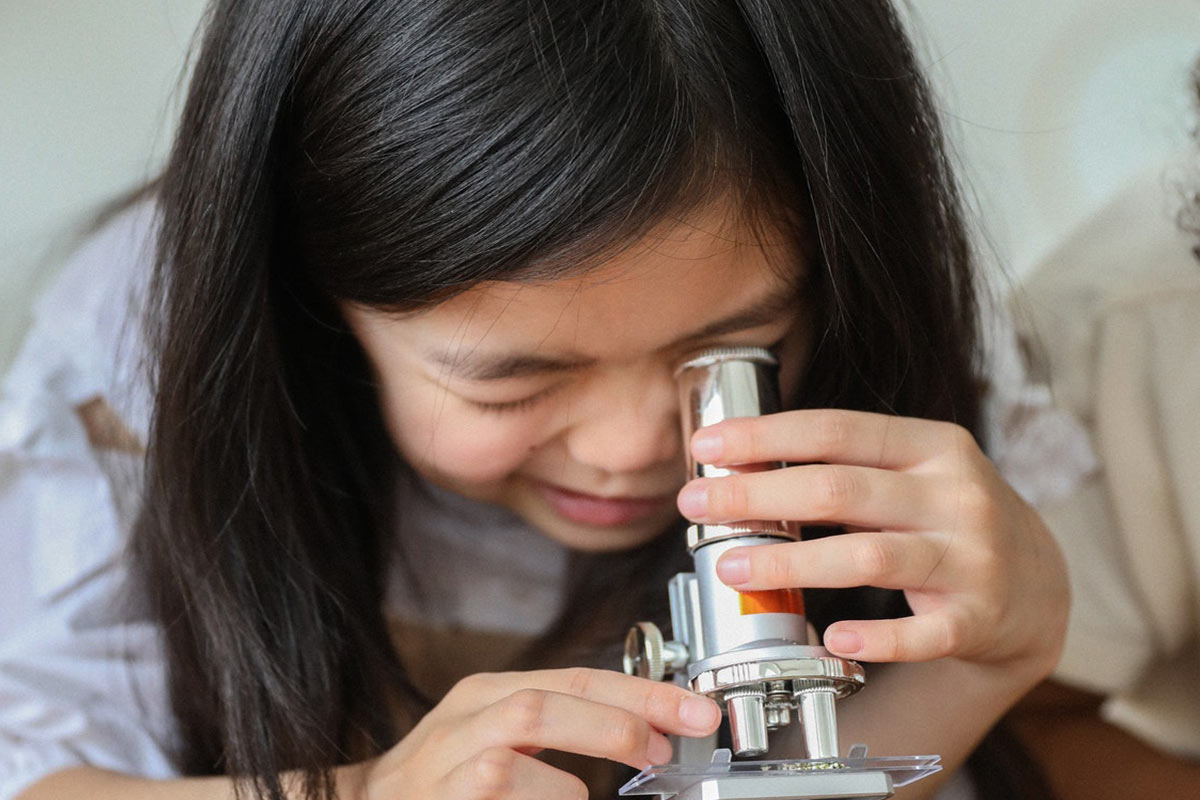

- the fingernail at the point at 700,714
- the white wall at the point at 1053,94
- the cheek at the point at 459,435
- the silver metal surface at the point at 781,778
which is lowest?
the silver metal surface at the point at 781,778

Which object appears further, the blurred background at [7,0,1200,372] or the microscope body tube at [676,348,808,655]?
the blurred background at [7,0,1200,372]

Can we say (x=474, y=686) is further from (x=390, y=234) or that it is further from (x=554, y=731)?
(x=390, y=234)

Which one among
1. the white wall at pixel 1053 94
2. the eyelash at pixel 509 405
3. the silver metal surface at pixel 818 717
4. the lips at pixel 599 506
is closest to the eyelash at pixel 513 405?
the eyelash at pixel 509 405

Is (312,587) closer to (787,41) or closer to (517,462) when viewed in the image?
(517,462)

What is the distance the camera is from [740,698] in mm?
461

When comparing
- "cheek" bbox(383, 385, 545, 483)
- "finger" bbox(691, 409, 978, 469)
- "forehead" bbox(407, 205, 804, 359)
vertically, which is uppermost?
"forehead" bbox(407, 205, 804, 359)

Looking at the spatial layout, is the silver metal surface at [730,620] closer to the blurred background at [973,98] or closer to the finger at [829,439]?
the finger at [829,439]

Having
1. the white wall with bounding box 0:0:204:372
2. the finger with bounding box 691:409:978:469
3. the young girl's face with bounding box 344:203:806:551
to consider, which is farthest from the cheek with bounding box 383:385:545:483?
the white wall with bounding box 0:0:204:372

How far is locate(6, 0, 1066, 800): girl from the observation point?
1.71ft

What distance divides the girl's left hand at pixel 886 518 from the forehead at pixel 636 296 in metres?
0.06

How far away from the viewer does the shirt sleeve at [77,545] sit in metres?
0.76

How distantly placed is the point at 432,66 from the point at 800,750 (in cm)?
38

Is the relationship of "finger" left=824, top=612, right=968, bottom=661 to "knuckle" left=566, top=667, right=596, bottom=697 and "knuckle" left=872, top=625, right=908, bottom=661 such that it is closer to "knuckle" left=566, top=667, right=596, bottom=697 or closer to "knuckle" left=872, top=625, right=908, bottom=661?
"knuckle" left=872, top=625, right=908, bottom=661

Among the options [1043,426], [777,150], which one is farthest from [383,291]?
[1043,426]
